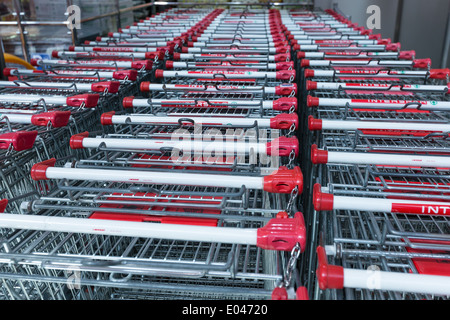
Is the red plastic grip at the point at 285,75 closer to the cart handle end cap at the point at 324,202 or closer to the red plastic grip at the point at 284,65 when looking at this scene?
the red plastic grip at the point at 284,65

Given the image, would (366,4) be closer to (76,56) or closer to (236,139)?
(76,56)

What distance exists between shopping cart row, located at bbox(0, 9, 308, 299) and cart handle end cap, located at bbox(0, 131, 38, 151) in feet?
0.56

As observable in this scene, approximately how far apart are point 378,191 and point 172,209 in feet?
2.83

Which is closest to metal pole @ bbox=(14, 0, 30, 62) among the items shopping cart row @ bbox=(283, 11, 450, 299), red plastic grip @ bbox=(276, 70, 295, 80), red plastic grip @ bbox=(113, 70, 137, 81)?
red plastic grip @ bbox=(113, 70, 137, 81)

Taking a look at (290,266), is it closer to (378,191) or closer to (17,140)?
(378,191)

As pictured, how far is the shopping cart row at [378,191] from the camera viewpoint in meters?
1.21

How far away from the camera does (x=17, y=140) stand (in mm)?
1764

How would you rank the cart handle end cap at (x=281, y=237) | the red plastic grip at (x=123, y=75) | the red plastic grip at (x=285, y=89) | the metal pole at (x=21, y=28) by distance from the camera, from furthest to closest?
the metal pole at (x=21, y=28) < the red plastic grip at (x=123, y=75) < the red plastic grip at (x=285, y=89) < the cart handle end cap at (x=281, y=237)

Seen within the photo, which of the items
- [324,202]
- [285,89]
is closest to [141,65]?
[285,89]

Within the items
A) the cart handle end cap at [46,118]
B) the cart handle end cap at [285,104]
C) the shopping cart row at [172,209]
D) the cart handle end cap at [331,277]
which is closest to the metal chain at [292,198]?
the shopping cart row at [172,209]

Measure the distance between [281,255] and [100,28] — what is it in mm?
6019

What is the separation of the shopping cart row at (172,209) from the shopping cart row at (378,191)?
0.45 feet

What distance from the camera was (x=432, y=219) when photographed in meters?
1.66

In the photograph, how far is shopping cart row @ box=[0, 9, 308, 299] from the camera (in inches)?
47.8
